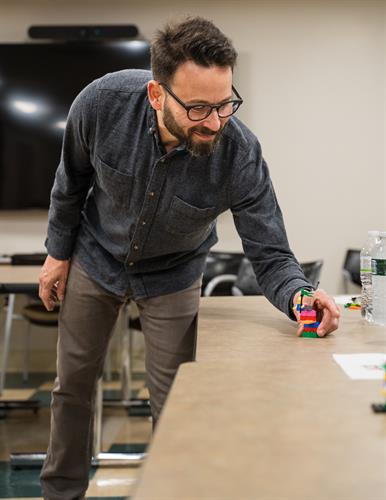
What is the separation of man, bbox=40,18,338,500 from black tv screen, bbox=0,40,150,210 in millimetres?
3200

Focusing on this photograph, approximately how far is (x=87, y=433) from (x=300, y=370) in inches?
42.1

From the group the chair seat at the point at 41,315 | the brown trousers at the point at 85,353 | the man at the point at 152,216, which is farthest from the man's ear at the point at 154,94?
the chair seat at the point at 41,315

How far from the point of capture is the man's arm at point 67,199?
2.10 meters

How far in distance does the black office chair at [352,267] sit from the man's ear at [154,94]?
347cm

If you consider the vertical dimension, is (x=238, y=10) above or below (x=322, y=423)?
above

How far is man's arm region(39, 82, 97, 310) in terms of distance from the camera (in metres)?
2.10

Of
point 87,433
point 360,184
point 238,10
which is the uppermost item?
point 238,10

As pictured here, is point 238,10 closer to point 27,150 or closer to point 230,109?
point 27,150

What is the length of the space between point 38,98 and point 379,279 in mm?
4021

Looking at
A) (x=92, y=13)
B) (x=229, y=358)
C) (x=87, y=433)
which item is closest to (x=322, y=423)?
(x=229, y=358)

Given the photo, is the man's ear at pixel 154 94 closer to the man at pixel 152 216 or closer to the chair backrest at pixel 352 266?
the man at pixel 152 216

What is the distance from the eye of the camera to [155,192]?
2004 millimetres

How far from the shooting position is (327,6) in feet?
17.7

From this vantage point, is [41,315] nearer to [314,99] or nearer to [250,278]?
[250,278]
